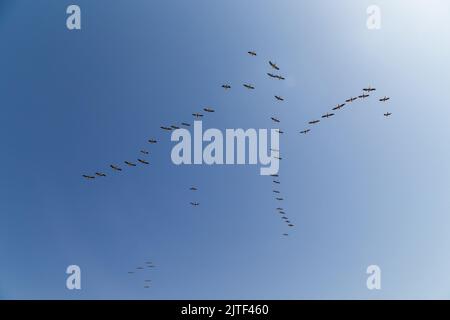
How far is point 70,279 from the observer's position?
2580 centimetres

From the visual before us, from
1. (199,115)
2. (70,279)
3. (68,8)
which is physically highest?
(68,8)
